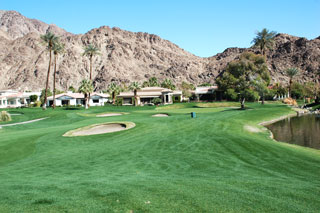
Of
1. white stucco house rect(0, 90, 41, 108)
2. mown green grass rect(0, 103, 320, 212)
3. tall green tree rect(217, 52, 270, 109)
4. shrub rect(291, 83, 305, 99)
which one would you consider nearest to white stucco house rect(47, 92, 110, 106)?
white stucco house rect(0, 90, 41, 108)

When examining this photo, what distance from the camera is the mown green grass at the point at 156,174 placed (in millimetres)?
6082

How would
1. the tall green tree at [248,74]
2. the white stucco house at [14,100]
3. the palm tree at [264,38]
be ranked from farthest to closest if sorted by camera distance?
the white stucco house at [14,100] < the palm tree at [264,38] < the tall green tree at [248,74]

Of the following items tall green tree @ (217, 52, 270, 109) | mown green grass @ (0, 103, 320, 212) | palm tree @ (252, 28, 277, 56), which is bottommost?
mown green grass @ (0, 103, 320, 212)

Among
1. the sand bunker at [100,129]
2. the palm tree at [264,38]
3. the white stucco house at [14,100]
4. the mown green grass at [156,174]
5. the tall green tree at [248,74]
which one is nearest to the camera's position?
the mown green grass at [156,174]

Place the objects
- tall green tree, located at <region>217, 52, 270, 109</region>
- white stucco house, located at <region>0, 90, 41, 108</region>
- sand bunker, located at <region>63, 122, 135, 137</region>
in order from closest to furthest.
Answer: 1. sand bunker, located at <region>63, 122, 135, 137</region>
2. tall green tree, located at <region>217, 52, 270, 109</region>
3. white stucco house, located at <region>0, 90, 41, 108</region>

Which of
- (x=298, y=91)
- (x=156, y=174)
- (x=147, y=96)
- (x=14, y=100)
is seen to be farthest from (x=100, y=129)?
(x=298, y=91)

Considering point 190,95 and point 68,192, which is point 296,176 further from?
point 190,95

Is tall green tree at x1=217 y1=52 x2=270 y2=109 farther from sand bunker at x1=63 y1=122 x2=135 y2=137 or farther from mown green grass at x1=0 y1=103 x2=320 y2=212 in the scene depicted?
sand bunker at x1=63 y1=122 x2=135 y2=137

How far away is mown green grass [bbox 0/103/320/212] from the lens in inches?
239

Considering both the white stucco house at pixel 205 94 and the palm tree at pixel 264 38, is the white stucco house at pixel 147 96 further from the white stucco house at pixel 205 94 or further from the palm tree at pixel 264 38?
the palm tree at pixel 264 38

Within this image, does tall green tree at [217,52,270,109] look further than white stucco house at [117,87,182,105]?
No

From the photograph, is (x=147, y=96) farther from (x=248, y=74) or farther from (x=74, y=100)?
(x=248, y=74)

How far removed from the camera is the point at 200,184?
762 cm

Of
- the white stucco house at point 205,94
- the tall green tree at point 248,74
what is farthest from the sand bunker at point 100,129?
the white stucco house at point 205,94
